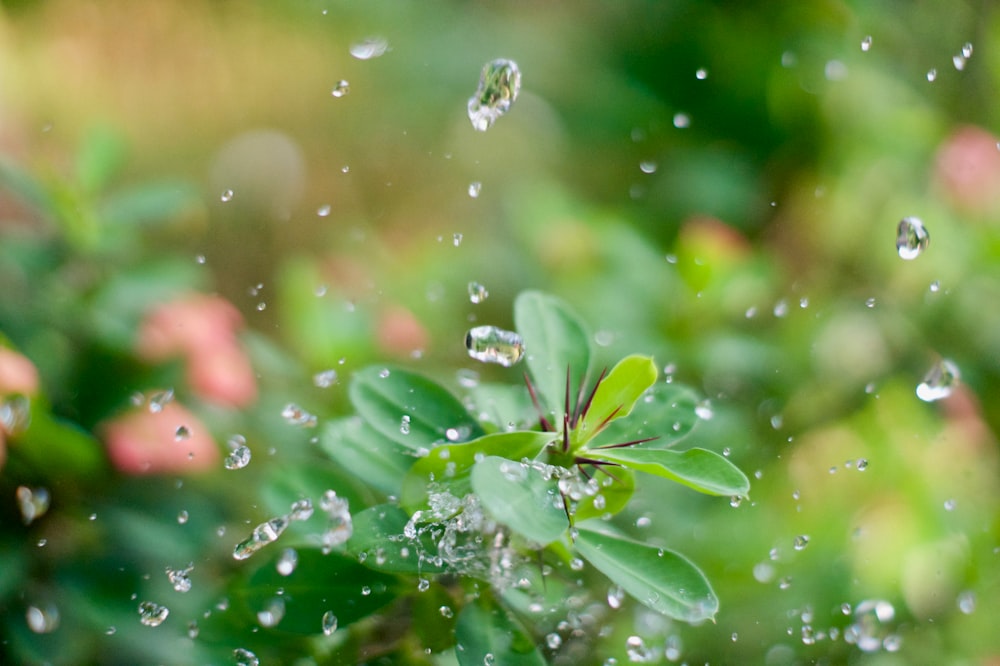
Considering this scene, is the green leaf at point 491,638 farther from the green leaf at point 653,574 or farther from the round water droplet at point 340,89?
the round water droplet at point 340,89

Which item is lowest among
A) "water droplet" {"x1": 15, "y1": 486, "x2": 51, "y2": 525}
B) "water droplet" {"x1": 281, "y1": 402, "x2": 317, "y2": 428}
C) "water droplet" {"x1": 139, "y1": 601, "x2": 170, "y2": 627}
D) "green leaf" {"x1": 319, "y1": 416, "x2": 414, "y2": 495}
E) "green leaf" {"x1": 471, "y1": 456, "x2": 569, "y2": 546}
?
"water droplet" {"x1": 139, "y1": 601, "x2": 170, "y2": 627}

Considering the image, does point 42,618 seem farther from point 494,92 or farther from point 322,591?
point 494,92

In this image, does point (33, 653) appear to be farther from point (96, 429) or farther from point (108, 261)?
point (108, 261)

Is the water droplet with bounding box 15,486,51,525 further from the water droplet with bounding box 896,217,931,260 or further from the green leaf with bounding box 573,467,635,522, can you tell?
the water droplet with bounding box 896,217,931,260

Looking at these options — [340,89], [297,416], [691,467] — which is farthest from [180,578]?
[340,89]

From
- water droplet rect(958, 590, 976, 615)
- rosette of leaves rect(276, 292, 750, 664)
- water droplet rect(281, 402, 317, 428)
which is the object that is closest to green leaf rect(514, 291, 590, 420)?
rosette of leaves rect(276, 292, 750, 664)

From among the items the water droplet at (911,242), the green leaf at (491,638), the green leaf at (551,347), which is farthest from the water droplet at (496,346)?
the water droplet at (911,242)
